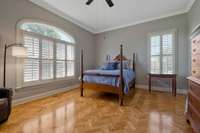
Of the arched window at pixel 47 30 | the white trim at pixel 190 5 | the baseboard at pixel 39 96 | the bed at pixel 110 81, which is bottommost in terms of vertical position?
the baseboard at pixel 39 96

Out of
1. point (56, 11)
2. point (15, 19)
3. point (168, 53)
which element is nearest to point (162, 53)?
point (168, 53)

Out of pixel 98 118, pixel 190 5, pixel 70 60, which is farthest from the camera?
pixel 70 60

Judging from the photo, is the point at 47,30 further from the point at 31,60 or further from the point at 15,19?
the point at 31,60

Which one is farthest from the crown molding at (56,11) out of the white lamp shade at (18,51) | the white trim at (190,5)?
the white trim at (190,5)

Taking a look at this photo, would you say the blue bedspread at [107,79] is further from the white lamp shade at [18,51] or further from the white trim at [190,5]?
the white trim at [190,5]

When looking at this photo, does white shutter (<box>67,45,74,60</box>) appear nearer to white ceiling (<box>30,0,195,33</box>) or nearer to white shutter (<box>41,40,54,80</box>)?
white shutter (<box>41,40,54,80</box>)

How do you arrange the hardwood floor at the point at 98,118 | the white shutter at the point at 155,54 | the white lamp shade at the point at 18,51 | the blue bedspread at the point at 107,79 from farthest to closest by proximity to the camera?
1. the white shutter at the point at 155,54
2. the blue bedspread at the point at 107,79
3. the white lamp shade at the point at 18,51
4. the hardwood floor at the point at 98,118

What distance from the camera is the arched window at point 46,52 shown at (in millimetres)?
3405

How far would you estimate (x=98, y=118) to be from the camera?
238 centimetres

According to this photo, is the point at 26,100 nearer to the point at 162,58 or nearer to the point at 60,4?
the point at 60,4

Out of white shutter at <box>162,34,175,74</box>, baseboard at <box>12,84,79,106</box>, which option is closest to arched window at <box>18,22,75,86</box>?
baseboard at <box>12,84,79,106</box>

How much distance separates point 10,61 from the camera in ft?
9.86

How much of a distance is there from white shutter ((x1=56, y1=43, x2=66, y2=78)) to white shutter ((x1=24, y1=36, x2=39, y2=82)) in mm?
805

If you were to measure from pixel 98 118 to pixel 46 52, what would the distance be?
2.84m
